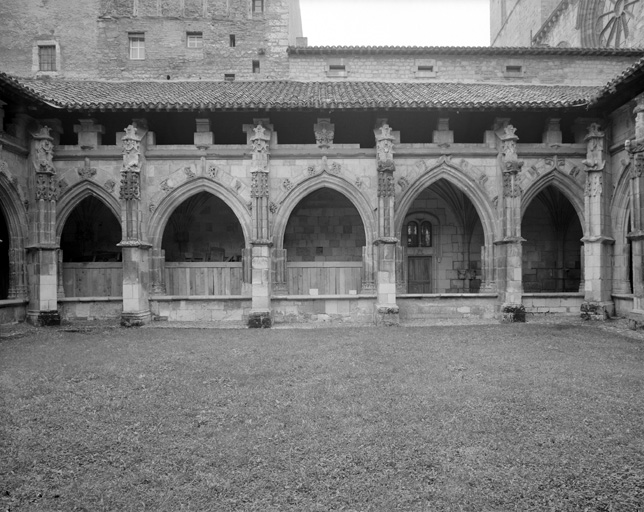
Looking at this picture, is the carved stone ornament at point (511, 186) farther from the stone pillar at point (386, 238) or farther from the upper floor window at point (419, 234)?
the upper floor window at point (419, 234)

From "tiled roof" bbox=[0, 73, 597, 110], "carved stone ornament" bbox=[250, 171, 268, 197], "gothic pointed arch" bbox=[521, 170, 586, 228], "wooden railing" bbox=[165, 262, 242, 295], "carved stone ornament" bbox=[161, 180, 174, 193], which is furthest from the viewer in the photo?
"wooden railing" bbox=[165, 262, 242, 295]

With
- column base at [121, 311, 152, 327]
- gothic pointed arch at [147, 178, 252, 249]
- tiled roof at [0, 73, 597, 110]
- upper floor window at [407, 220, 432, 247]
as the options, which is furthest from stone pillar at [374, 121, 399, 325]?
column base at [121, 311, 152, 327]

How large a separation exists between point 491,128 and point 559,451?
10523mm

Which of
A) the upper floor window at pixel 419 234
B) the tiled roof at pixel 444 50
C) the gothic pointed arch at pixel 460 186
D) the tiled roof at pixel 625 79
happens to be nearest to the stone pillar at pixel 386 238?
the gothic pointed arch at pixel 460 186

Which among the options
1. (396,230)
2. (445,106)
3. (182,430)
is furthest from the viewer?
(396,230)

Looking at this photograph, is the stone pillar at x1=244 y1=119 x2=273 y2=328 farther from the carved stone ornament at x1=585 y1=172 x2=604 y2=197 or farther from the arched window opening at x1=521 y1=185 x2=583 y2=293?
the arched window opening at x1=521 y1=185 x2=583 y2=293

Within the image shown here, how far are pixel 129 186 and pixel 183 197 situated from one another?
1.47m

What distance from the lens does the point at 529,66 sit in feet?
54.2

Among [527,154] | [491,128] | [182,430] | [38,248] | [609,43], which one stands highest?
[609,43]

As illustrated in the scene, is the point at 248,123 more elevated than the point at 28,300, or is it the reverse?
the point at 248,123

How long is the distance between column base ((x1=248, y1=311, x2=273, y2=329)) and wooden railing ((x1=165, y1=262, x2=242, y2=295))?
1318mm

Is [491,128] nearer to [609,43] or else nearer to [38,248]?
[609,43]

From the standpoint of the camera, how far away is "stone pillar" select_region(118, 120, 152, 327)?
35.6 feet

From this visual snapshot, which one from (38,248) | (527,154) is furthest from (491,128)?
(38,248)
